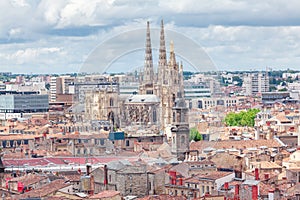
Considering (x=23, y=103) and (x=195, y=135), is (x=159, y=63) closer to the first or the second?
(x=195, y=135)

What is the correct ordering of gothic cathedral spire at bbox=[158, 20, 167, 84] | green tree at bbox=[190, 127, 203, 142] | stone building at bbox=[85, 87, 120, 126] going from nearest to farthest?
green tree at bbox=[190, 127, 203, 142] < stone building at bbox=[85, 87, 120, 126] < gothic cathedral spire at bbox=[158, 20, 167, 84]

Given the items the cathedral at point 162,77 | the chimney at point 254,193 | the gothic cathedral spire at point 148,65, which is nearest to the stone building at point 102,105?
the cathedral at point 162,77

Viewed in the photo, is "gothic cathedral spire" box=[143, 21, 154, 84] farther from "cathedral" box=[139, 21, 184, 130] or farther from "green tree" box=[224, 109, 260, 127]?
"green tree" box=[224, 109, 260, 127]

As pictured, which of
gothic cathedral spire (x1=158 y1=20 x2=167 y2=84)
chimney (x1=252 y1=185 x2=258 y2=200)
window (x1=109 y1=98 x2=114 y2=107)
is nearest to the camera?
chimney (x1=252 y1=185 x2=258 y2=200)

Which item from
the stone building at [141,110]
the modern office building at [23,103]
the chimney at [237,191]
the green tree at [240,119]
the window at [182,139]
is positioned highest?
the modern office building at [23,103]

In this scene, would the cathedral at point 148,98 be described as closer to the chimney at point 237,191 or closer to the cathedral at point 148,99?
the cathedral at point 148,99

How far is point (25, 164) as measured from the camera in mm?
63812

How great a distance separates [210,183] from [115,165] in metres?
4.64

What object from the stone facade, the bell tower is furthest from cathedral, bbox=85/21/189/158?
the stone facade

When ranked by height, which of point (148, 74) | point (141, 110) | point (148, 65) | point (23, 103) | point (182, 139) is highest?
point (148, 65)

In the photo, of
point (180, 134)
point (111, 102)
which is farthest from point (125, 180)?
point (111, 102)

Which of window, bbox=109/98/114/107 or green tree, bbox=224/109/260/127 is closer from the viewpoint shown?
green tree, bbox=224/109/260/127

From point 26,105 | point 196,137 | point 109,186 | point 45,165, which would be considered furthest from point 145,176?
point 26,105

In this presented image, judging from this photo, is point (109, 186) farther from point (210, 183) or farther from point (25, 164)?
point (25, 164)
